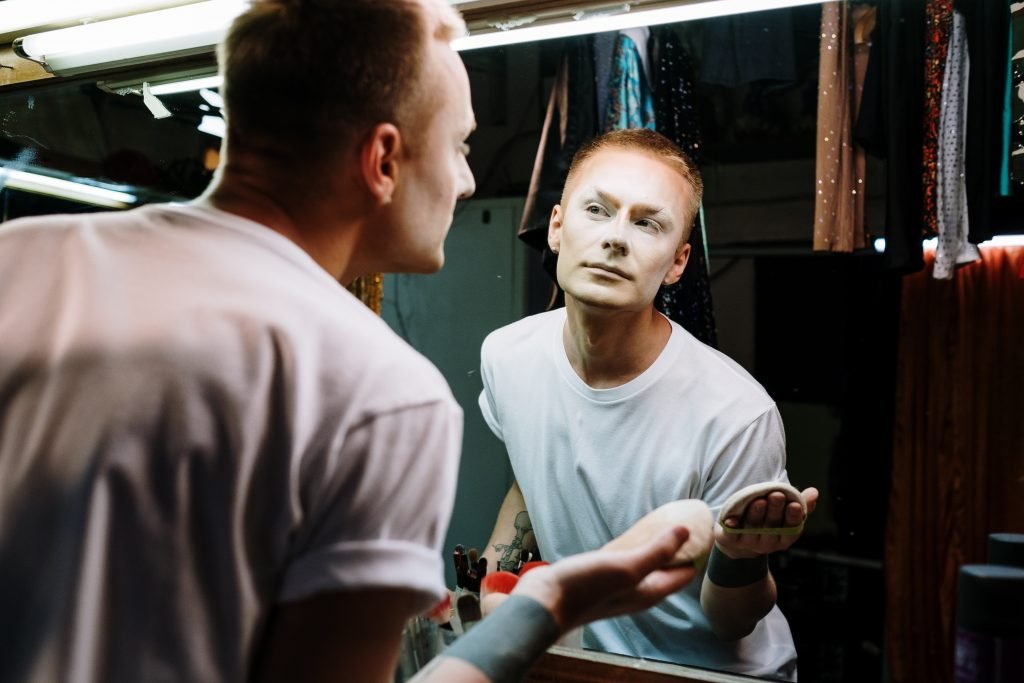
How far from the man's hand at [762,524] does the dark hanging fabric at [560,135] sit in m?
0.58

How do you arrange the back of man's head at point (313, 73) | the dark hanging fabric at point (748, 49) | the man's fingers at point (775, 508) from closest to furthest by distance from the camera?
1. the back of man's head at point (313, 73)
2. the man's fingers at point (775, 508)
3. the dark hanging fabric at point (748, 49)

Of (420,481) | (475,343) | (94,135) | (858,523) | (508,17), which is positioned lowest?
(858,523)

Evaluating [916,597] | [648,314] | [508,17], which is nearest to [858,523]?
[916,597]

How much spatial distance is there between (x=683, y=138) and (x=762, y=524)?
738 millimetres

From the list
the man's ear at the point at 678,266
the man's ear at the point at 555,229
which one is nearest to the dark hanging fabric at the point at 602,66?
the man's ear at the point at 555,229

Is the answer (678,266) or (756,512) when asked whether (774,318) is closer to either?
(678,266)

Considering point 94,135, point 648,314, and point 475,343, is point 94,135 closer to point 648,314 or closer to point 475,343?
point 475,343

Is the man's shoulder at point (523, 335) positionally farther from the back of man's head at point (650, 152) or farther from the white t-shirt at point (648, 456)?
the back of man's head at point (650, 152)

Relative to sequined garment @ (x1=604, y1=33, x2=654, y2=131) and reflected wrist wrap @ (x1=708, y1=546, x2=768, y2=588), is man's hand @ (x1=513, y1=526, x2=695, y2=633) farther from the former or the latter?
sequined garment @ (x1=604, y1=33, x2=654, y2=131)

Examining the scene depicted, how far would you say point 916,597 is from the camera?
1568mm

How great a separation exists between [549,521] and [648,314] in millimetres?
411

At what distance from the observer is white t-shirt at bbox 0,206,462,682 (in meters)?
0.66

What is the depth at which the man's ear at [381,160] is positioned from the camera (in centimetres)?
86

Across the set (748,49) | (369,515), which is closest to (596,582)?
(369,515)
